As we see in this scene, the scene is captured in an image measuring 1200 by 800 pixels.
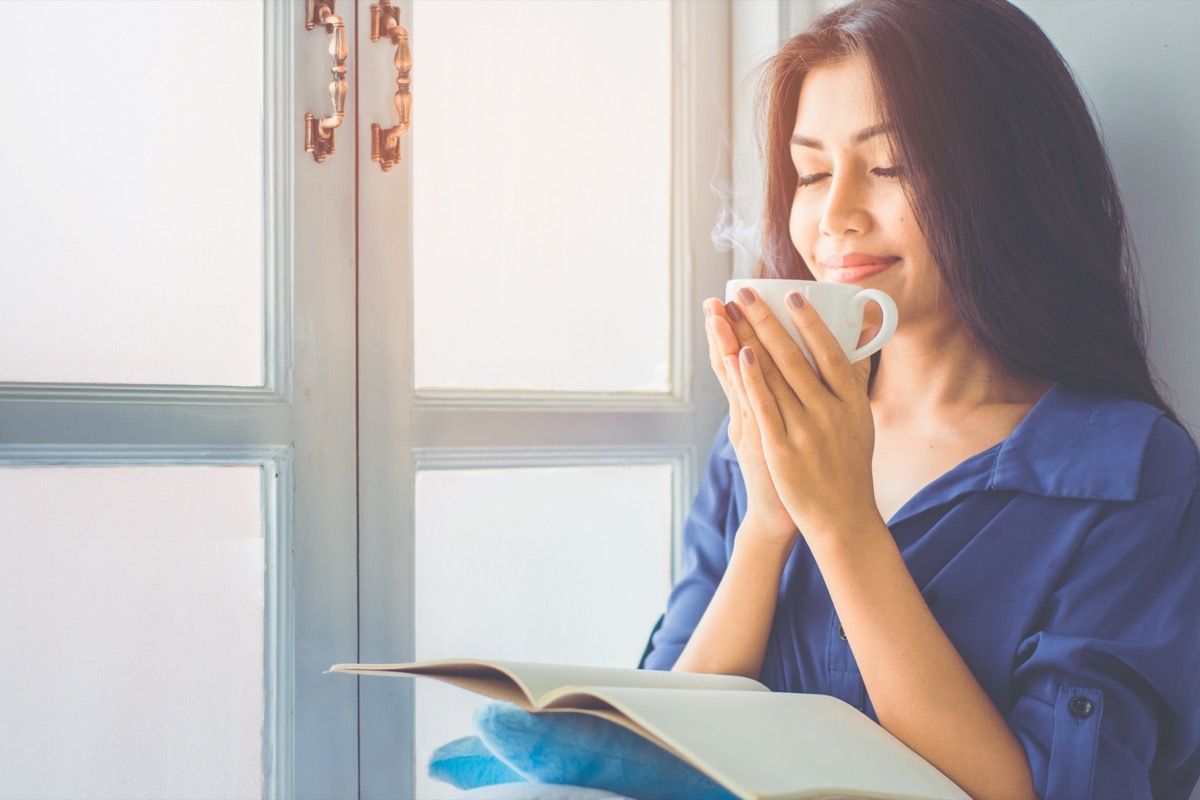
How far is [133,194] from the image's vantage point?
0.99 meters

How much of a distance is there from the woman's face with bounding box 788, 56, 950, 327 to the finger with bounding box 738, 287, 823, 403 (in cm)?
18

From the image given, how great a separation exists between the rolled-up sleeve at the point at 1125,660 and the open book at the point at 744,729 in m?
0.12

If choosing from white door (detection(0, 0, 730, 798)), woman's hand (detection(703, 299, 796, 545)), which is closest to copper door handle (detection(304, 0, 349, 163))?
white door (detection(0, 0, 730, 798))

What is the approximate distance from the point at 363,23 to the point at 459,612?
660 mm

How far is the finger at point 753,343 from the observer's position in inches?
32.9

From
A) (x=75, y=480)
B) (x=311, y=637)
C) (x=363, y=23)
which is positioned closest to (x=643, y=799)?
(x=311, y=637)

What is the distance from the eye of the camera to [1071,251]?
97 centimetres

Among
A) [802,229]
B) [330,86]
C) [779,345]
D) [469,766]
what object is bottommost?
[469,766]

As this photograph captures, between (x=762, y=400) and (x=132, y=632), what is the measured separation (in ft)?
2.10

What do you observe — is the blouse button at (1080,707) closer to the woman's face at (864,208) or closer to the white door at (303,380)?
the woman's face at (864,208)

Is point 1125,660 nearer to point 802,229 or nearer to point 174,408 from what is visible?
point 802,229

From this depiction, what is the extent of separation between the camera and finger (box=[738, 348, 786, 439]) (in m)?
0.83

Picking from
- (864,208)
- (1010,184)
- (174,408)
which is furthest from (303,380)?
(1010,184)

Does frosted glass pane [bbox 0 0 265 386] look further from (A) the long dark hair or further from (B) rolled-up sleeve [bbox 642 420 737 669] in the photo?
(A) the long dark hair
